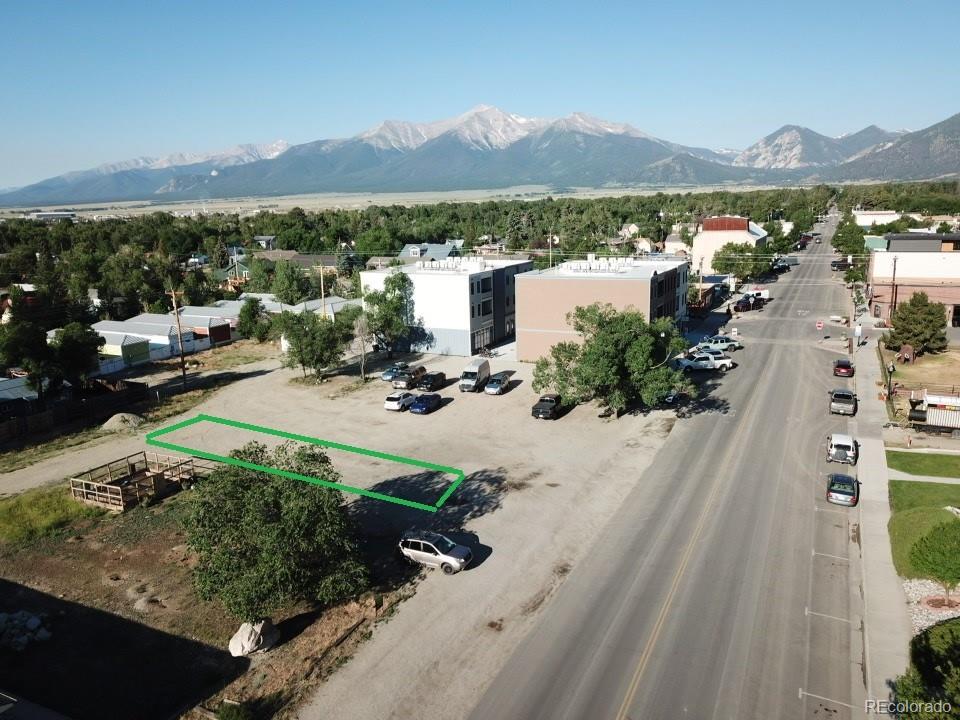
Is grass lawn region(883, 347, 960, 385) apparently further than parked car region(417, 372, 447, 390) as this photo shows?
No

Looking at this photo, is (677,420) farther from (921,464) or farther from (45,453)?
(45,453)

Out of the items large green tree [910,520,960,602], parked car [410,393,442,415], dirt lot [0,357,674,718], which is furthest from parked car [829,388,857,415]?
parked car [410,393,442,415]

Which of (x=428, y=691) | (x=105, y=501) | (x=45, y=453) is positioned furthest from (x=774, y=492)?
(x=45, y=453)

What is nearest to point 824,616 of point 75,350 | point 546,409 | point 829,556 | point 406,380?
point 829,556

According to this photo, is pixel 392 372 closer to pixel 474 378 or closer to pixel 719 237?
pixel 474 378

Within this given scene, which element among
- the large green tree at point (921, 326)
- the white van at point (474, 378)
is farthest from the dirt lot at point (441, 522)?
the large green tree at point (921, 326)

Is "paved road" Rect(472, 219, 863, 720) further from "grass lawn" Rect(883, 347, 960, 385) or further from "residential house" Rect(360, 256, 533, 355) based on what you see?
"residential house" Rect(360, 256, 533, 355)
